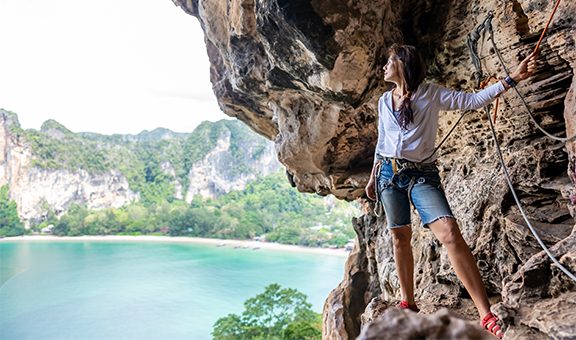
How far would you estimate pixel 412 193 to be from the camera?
215 cm

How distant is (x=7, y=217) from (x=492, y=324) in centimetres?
5073

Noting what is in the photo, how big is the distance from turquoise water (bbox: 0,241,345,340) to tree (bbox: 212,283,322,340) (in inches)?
306

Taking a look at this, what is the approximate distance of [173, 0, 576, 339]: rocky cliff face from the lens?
2102 millimetres

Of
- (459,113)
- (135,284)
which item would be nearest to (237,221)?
(135,284)

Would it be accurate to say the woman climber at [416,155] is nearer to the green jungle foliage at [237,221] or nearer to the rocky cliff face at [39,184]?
the green jungle foliage at [237,221]

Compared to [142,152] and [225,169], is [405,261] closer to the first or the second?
[225,169]

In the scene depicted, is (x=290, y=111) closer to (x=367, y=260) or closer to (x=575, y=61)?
(x=367, y=260)

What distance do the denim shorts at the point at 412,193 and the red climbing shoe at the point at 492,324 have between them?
0.51 metres

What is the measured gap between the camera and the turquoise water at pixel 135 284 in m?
22.2

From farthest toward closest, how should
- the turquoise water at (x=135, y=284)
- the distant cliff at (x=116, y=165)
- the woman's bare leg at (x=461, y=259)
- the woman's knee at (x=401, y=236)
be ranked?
the distant cliff at (x=116, y=165) → the turquoise water at (x=135, y=284) → the woman's knee at (x=401, y=236) → the woman's bare leg at (x=461, y=259)

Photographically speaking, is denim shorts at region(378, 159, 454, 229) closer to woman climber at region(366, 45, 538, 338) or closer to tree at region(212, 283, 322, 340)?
woman climber at region(366, 45, 538, 338)

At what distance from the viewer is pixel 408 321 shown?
2.98 ft

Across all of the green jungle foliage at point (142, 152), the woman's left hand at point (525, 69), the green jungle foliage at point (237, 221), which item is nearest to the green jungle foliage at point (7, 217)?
the green jungle foliage at point (237, 221)

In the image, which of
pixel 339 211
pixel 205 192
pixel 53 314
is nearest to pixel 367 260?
pixel 53 314
